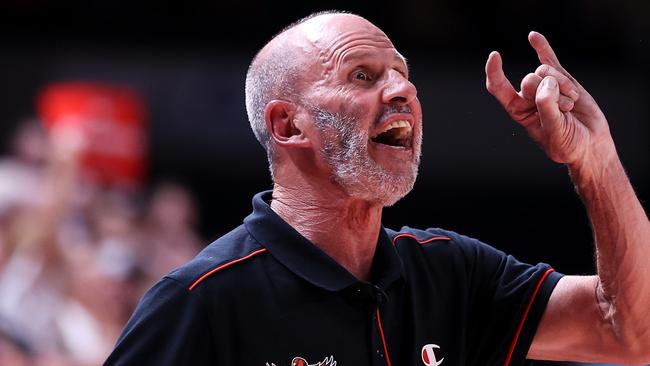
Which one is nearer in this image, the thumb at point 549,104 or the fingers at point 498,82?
the thumb at point 549,104

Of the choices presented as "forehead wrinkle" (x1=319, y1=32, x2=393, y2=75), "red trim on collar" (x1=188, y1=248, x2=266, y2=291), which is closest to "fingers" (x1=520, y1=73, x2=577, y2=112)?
"forehead wrinkle" (x1=319, y1=32, x2=393, y2=75)

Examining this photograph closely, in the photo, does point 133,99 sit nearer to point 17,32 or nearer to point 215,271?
point 17,32

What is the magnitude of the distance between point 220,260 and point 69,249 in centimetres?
428

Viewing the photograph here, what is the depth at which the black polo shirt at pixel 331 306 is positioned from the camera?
10.1 feet

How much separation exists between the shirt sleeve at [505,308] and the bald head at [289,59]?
0.82 meters

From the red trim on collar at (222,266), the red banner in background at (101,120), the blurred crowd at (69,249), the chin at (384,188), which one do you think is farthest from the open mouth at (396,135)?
the red banner in background at (101,120)

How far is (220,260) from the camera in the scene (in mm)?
3250

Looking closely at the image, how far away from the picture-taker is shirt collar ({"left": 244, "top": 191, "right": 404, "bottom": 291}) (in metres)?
3.27

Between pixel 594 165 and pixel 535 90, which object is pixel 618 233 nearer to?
pixel 594 165

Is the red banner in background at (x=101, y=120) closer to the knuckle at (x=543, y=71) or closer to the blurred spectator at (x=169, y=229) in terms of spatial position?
the blurred spectator at (x=169, y=229)

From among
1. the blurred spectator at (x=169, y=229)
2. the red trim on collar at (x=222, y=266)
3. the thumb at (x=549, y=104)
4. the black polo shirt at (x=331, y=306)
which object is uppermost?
the thumb at (x=549, y=104)

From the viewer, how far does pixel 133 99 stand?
8.22 m

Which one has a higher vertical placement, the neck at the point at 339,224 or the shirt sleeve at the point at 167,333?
the neck at the point at 339,224

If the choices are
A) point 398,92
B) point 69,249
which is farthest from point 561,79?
point 69,249
